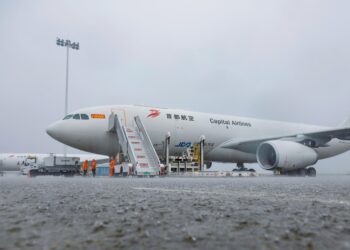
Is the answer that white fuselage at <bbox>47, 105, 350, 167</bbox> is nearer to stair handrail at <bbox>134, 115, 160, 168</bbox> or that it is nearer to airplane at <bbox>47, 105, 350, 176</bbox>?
airplane at <bbox>47, 105, 350, 176</bbox>

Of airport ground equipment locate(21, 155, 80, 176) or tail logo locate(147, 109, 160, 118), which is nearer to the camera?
tail logo locate(147, 109, 160, 118)

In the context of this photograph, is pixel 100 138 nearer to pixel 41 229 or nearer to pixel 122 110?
pixel 122 110

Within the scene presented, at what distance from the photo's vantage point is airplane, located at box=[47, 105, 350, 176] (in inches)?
703

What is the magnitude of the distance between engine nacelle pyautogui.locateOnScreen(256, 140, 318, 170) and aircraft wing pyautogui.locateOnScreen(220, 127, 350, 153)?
0.81 meters

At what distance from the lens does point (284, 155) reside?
18.0 metres

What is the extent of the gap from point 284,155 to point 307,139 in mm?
2954

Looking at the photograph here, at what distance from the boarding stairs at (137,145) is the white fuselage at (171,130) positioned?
360 mm

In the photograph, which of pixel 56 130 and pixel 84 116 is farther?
pixel 84 116

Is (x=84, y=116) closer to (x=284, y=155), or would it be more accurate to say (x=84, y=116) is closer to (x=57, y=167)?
(x=57, y=167)

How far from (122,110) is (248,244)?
17.8 meters

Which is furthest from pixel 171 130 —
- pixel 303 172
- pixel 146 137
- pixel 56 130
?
pixel 303 172

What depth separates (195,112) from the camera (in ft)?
69.2

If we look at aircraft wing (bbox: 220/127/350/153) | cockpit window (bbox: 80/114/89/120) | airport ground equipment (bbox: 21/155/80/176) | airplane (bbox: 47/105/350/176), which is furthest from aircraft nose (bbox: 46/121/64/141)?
aircraft wing (bbox: 220/127/350/153)

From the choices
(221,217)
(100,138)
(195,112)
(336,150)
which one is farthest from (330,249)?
(336,150)
